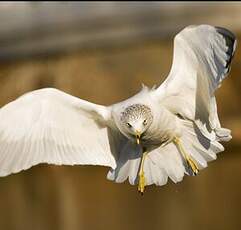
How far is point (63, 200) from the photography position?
2.48 metres

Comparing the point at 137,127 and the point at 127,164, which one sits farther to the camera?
the point at 127,164

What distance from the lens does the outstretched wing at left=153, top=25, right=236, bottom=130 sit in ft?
4.69

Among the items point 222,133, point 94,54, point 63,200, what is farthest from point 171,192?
point 222,133

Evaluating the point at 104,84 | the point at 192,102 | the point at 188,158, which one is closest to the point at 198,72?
the point at 192,102

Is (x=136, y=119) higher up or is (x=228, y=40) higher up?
(x=228, y=40)

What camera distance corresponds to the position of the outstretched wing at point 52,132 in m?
1.53

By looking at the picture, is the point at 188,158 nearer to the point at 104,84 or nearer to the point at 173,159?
the point at 173,159

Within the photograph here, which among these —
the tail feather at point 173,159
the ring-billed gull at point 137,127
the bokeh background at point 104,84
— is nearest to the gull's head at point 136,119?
the ring-billed gull at point 137,127

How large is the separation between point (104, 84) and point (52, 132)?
3.32 ft

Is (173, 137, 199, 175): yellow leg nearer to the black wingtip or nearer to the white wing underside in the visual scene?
the white wing underside

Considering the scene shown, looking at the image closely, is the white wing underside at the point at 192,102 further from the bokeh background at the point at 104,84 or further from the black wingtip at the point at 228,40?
the bokeh background at the point at 104,84

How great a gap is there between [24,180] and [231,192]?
2.50 ft

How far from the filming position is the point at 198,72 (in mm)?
1513

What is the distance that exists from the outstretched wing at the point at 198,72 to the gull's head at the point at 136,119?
8 cm
